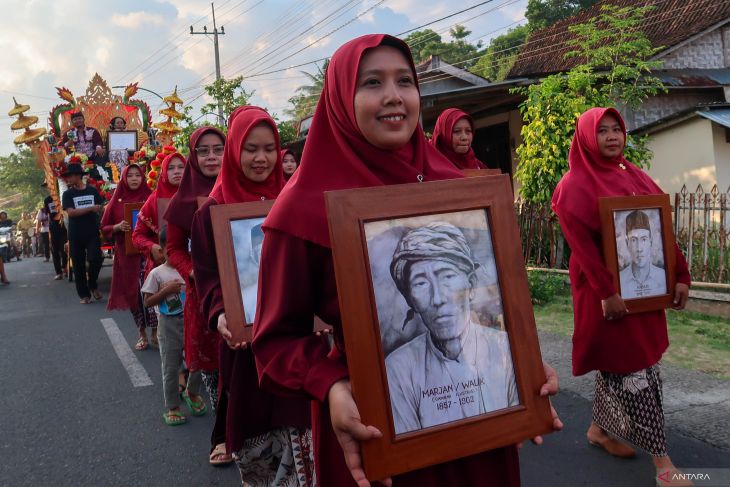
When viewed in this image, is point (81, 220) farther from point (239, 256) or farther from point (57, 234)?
point (239, 256)

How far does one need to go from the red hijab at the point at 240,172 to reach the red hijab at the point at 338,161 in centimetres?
143

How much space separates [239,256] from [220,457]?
5.49ft

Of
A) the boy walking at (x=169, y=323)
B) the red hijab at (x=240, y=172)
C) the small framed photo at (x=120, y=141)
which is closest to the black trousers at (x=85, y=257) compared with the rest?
the small framed photo at (x=120, y=141)

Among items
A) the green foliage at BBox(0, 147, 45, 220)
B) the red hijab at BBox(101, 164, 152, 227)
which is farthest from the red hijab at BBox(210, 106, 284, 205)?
the green foliage at BBox(0, 147, 45, 220)

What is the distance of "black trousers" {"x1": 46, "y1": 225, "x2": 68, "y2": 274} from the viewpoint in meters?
13.0

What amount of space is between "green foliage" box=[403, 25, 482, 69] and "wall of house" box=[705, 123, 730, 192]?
31453mm

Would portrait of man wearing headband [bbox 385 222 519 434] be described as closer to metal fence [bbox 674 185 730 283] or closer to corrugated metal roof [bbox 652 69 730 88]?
metal fence [bbox 674 185 730 283]

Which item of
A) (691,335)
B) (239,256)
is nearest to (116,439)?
(239,256)

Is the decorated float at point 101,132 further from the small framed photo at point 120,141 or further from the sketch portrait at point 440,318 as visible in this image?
the sketch portrait at point 440,318

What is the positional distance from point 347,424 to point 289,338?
1.10 ft

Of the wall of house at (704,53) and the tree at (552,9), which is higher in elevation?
the tree at (552,9)

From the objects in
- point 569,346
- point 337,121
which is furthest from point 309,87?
point 337,121

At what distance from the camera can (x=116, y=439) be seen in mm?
4371

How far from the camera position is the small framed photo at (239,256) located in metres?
2.71
